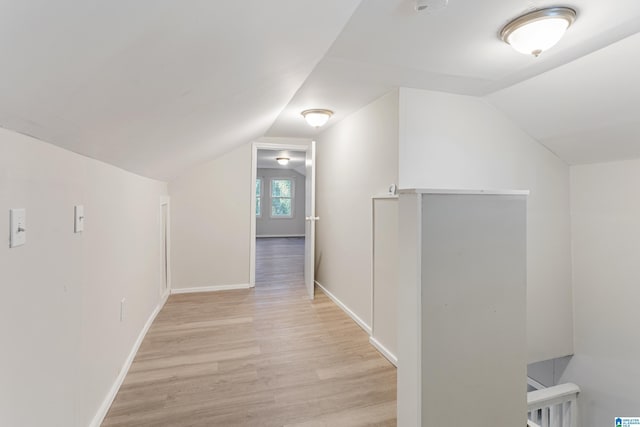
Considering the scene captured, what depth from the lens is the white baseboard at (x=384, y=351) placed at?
232 cm

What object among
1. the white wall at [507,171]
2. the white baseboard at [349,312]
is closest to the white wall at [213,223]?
the white baseboard at [349,312]

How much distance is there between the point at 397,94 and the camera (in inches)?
94.3

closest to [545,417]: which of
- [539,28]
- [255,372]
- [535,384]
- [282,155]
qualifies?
[535,384]

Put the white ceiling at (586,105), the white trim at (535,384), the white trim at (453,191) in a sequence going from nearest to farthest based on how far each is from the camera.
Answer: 1. the white trim at (453,191)
2. the white ceiling at (586,105)
3. the white trim at (535,384)

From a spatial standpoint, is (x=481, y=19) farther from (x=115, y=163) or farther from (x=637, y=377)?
(x=637, y=377)

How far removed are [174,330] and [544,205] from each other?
3.66 m

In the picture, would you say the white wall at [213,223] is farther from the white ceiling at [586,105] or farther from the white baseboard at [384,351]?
the white ceiling at [586,105]

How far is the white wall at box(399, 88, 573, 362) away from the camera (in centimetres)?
242

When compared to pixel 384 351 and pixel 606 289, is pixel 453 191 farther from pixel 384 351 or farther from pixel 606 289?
pixel 606 289

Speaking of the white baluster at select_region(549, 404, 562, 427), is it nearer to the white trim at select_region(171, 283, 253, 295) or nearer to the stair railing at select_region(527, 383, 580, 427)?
the stair railing at select_region(527, 383, 580, 427)

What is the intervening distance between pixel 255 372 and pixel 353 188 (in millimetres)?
1906

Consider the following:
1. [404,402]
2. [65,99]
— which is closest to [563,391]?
[404,402]

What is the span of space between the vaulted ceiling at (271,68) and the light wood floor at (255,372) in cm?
144

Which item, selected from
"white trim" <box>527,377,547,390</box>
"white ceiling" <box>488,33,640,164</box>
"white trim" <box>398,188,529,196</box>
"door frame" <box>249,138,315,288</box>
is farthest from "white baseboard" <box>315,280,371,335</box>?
"white ceiling" <box>488,33,640,164</box>
